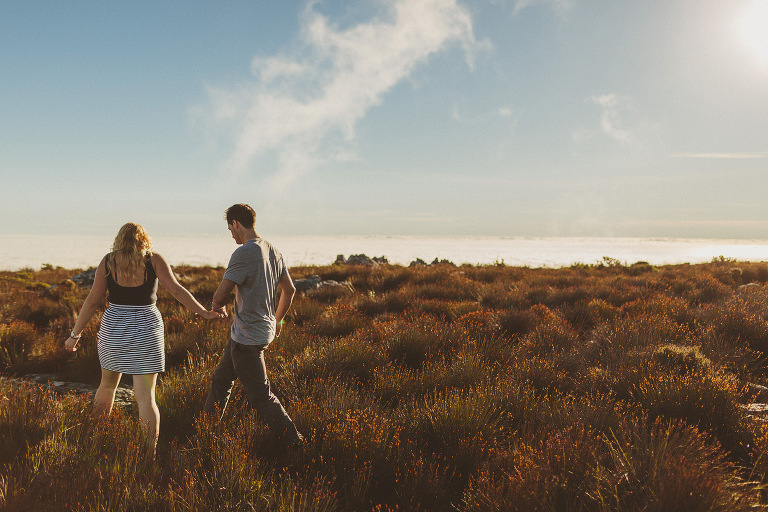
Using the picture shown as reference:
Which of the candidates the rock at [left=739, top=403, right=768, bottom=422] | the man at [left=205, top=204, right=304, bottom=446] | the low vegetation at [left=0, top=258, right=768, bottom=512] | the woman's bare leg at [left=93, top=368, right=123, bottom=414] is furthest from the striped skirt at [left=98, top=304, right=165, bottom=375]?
the rock at [left=739, top=403, right=768, bottom=422]

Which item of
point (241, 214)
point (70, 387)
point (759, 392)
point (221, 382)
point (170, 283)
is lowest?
point (70, 387)

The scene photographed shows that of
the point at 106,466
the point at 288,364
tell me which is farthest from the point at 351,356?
the point at 106,466

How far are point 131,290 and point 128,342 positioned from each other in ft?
1.49

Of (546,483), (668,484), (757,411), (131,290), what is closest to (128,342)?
(131,290)

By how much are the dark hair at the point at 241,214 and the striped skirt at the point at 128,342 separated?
1.14 m

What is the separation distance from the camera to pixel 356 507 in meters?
3.05

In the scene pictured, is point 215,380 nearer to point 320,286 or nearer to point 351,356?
point 351,356

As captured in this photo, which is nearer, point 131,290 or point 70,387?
point 131,290

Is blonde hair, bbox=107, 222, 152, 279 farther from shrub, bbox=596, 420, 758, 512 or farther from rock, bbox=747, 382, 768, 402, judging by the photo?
rock, bbox=747, 382, 768, 402

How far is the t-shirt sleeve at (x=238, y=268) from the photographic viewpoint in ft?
11.8

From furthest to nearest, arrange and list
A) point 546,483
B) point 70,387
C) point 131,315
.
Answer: point 70,387, point 131,315, point 546,483

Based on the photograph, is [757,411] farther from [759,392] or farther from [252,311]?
[252,311]

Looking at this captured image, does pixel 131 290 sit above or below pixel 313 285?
above

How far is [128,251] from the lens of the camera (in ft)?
11.9
